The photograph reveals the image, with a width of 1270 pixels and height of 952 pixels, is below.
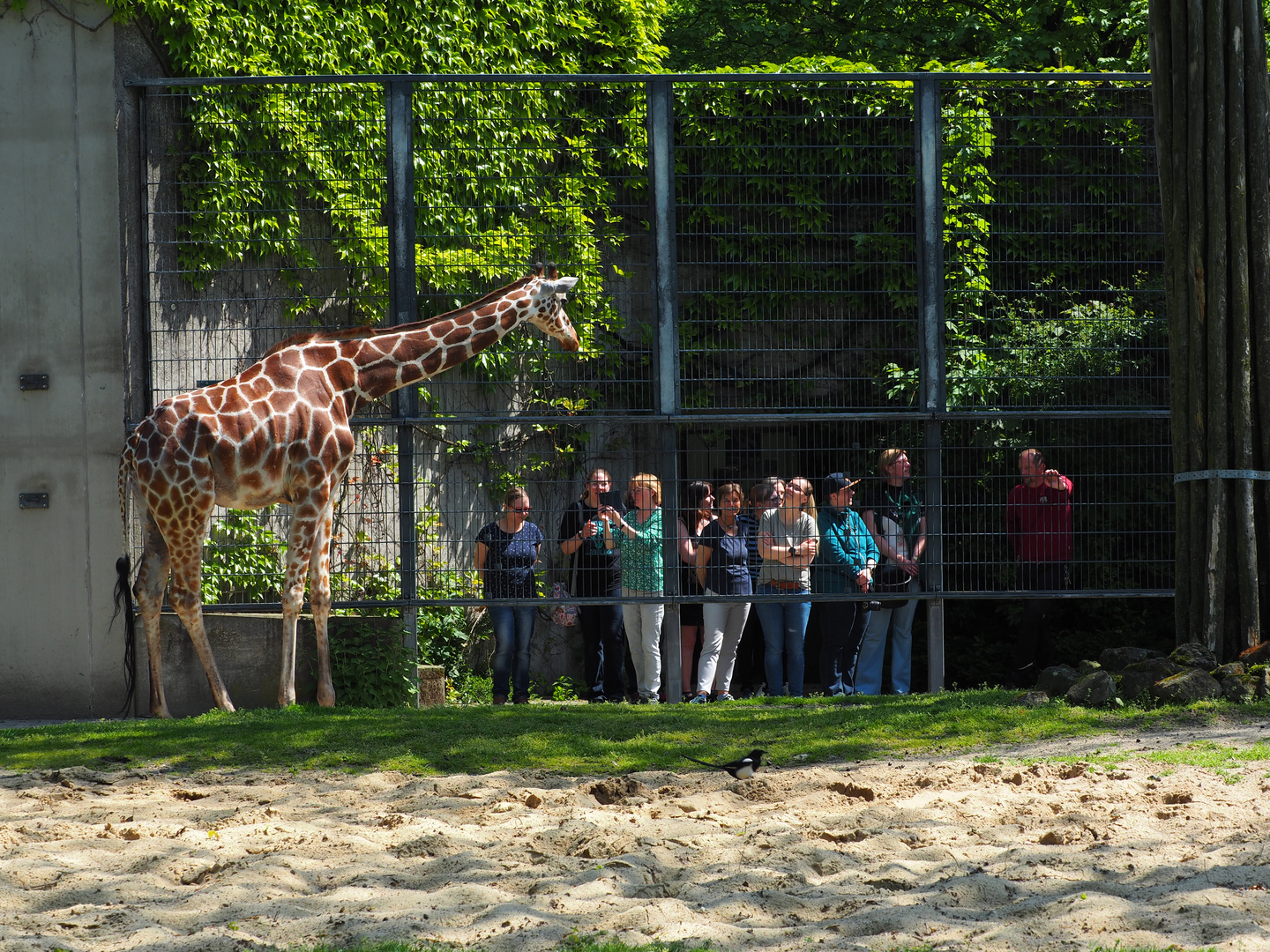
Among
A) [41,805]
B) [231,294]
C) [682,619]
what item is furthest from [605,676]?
[41,805]

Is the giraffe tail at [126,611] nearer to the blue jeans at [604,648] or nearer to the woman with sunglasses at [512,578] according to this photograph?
the woman with sunglasses at [512,578]

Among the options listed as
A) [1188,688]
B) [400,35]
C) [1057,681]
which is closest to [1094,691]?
[1057,681]

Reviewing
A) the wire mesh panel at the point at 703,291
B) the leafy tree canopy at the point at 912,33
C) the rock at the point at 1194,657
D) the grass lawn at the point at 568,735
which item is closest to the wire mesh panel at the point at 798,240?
the wire mesh panel at the point at 703,291

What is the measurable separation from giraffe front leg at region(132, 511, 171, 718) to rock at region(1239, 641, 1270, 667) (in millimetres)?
6628

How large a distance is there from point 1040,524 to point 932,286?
6.06 ft

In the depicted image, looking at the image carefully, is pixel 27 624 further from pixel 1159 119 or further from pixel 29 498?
pixel 1159 119

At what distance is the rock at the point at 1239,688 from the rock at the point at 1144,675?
0.26 metres

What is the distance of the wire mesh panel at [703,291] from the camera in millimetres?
8766

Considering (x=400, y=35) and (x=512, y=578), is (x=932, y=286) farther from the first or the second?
(x=400, y=35)

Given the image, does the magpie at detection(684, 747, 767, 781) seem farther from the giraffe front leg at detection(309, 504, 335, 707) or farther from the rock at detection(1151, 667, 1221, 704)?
the giraffe front leg at detection(309, 504, 335, 707)

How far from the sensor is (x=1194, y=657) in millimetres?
7328

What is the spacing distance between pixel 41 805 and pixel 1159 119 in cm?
736

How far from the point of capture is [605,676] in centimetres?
934

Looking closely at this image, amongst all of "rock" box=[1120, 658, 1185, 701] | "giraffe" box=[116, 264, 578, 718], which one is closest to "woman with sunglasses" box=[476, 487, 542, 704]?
"giraffe" box=[116, 264, 578, 718]
